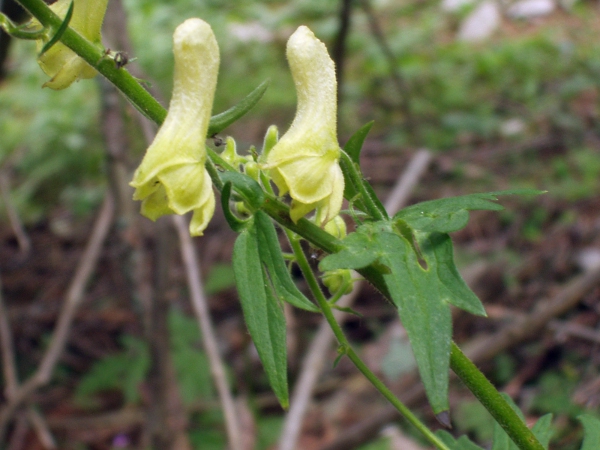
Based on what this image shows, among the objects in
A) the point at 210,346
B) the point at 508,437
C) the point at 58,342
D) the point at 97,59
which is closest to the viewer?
the point at 97,59

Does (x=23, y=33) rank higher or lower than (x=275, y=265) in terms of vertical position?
higher

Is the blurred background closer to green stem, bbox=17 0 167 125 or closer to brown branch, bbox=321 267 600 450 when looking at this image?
brown branch, bbox=321 267 600 450

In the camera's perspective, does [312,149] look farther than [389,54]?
No

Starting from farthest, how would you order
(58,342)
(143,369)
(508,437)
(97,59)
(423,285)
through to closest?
1. (143,369)
2. (58,342)
3. (508,437)
4. (97,59)
5. (423,285)

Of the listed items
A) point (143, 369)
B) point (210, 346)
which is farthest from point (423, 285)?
point (143, 369)

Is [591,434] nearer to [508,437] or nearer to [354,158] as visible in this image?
[508,437]

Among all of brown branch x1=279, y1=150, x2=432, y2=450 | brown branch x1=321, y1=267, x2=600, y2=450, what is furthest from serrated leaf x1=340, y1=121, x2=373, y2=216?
brown branch x1=321, y1=267, x2=600, y2=450

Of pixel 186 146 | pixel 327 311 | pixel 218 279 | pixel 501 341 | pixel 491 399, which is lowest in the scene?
pixel 501 341
